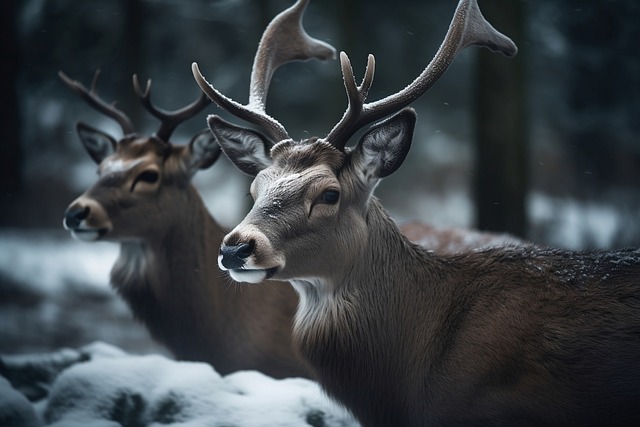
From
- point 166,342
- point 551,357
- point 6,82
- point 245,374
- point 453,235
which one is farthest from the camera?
point 6,82

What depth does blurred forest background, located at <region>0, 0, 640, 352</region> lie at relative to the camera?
7523 mm

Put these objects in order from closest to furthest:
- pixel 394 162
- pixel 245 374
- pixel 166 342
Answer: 1. pixel 394 162
2. pixel 245 374
3. pixel 166 342

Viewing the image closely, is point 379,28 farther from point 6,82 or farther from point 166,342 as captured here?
point 166,342

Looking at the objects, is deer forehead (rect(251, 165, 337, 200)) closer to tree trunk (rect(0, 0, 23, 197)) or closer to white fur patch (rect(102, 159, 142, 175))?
white fur patch (rect(102, 159, 142, 175))

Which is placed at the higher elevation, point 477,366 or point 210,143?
point 210,143

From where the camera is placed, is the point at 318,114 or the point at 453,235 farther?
the point at 318,114

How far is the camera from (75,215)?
17.4 feet

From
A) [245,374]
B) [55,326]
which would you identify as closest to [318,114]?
[55,326]

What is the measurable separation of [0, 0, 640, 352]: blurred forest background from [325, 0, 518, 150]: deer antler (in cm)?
312

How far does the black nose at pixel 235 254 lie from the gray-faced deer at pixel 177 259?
7.02 ft

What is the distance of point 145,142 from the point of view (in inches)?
225

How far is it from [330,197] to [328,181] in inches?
3.4

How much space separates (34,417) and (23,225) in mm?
7610

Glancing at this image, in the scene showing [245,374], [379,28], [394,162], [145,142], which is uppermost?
[379,28]
